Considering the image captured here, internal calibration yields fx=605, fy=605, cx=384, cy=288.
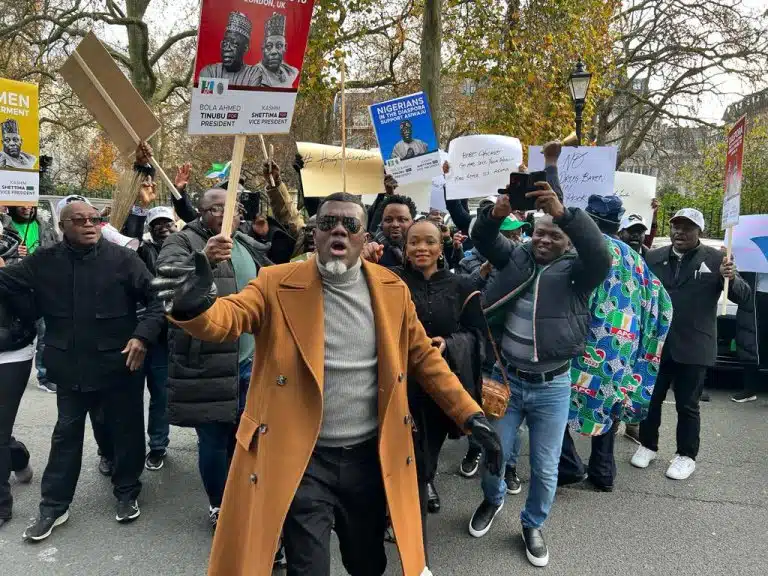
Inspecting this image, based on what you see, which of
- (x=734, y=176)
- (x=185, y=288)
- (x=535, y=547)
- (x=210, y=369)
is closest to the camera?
(x=185, y=288)

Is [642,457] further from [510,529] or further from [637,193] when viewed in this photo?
[637,193]

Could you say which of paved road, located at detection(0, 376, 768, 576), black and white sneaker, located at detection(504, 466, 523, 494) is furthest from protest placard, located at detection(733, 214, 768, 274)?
black and white sneaker, located at detection(504, 466, 523, 494)

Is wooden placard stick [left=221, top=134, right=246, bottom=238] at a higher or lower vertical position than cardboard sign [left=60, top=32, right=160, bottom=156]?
lower

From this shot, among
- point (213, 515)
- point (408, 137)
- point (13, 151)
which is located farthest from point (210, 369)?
point (408, 137)

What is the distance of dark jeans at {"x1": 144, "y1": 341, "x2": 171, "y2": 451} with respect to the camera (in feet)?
15.5

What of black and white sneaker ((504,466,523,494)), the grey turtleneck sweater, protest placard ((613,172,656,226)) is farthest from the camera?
protest placard ((613,172,656,226))

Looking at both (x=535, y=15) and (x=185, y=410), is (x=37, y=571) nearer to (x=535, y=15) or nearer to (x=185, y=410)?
(x=185, y=410)

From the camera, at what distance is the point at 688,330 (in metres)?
4.66

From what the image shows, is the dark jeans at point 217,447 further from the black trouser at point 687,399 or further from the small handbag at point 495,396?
the black trouser at point 687,399

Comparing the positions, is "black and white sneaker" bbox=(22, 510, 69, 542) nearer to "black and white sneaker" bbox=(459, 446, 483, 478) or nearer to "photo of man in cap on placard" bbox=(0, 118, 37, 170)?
"black and white sneaker" bbox=(459, 446, 483, 478)

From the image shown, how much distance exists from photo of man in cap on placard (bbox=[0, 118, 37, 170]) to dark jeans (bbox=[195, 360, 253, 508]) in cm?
294

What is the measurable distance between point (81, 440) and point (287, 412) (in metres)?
2.14

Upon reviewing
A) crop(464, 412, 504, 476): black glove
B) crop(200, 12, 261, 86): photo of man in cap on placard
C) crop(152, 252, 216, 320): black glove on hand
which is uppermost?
crop(200, 12, 261, 86): photo of man in cap on placard

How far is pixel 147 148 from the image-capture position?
3.80m
